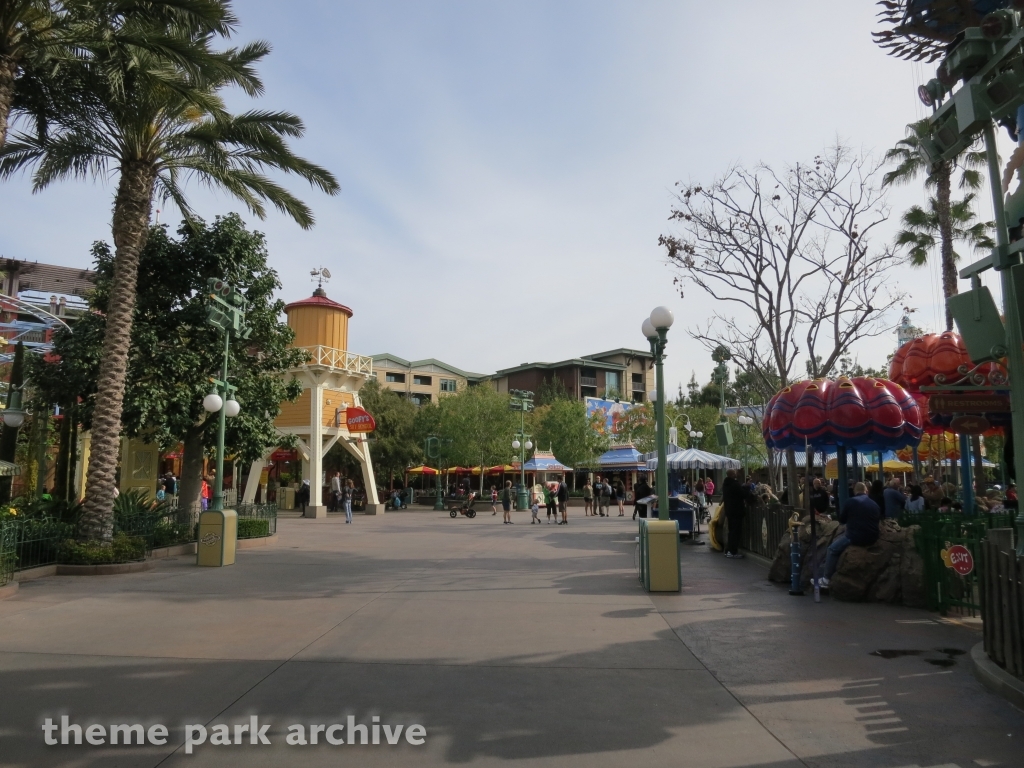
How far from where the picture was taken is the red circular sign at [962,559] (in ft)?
24.3

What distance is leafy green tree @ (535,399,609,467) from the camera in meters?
49.2

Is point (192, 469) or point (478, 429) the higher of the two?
point (478, 429)

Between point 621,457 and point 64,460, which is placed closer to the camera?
point 64,460

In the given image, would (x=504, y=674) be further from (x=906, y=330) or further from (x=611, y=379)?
(x=611, y=379)

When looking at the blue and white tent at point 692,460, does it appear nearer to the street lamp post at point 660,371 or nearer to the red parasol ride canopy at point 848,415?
the red parasol ride canopy at point 848,415

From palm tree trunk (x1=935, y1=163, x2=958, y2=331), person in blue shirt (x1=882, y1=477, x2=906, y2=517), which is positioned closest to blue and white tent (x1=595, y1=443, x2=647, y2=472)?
palm tree trunk (x1=935, y1=163, x2=958, y2=331)

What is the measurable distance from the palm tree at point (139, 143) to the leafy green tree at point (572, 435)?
35535 millimetres

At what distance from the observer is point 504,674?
5863 mm

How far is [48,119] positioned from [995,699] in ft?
52.4

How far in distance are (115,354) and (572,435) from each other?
3823cm

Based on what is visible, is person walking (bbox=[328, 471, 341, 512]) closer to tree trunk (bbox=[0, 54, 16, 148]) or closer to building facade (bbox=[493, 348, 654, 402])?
tree trunk (bbox=[0, 54, 16, 148])

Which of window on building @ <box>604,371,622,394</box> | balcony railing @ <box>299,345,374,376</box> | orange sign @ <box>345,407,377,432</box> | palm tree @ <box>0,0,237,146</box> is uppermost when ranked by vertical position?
window on building @ <box>604,371,622,394</box>

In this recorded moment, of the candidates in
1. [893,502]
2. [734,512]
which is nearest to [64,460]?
[734,512]

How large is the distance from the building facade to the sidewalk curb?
63450 mm
